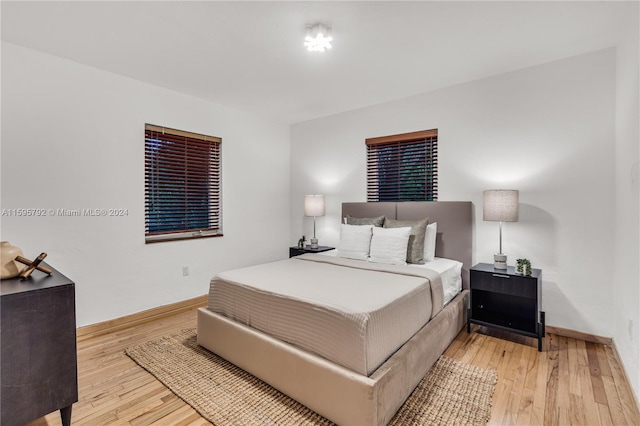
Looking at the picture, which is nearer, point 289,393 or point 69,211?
point 289,393

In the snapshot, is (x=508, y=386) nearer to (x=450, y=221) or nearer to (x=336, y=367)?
(x=336, y=367)

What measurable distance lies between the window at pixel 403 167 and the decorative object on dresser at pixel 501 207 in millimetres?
804

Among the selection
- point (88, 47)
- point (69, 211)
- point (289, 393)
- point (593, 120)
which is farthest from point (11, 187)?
point (593, 120)

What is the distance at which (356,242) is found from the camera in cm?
338

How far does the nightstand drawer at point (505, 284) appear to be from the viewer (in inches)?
102

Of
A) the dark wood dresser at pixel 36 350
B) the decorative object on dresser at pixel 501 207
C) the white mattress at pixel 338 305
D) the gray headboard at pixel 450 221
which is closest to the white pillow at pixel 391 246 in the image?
the white mattress at pixel 338 305

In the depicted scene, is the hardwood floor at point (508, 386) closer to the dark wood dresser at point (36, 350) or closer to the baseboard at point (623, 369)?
the baseboard at point (623, 369)

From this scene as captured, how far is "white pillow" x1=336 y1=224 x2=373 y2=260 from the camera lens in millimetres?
3332

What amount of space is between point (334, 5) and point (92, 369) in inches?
124

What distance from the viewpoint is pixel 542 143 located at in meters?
2.94

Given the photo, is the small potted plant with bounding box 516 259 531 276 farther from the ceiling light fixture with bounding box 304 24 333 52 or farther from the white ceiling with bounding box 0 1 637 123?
the ceiling light fixture with bounding box 304 24 333 52

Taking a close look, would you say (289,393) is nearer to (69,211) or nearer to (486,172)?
(69,211)

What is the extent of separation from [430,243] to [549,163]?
4.30ft

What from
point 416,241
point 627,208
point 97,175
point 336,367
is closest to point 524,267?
point 627,208
